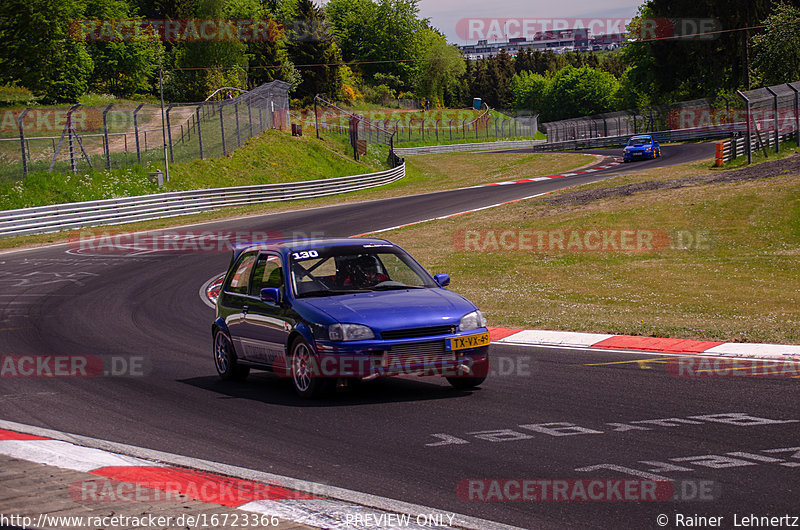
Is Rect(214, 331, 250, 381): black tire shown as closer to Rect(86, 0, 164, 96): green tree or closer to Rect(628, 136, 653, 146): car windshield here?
Rect(628, 136, 653, 146): car windshield

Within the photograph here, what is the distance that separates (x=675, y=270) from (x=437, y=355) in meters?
12.0

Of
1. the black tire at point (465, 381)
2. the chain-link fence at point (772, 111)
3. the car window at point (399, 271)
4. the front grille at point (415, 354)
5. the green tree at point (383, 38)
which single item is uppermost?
the green tree at point (383, 38)

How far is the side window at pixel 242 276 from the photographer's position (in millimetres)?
9969

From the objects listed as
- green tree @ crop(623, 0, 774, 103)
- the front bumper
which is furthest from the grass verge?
green tree @ crop(623, 0, 774, 103)

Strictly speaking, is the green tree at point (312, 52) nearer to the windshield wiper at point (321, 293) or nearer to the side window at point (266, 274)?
the side window at point (266, 274)

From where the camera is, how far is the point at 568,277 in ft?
61.4

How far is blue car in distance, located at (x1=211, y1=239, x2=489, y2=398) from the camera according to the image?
7984mm

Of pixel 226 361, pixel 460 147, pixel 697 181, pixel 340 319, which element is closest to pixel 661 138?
pixel 460 147

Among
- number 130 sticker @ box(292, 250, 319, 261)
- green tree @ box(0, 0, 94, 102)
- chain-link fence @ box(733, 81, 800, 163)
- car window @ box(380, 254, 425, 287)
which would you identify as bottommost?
car window @ box(380, 254, 425, 287)

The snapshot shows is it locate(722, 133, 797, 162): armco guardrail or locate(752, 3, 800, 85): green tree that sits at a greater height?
locate(752, 3, 800, 85): green tree

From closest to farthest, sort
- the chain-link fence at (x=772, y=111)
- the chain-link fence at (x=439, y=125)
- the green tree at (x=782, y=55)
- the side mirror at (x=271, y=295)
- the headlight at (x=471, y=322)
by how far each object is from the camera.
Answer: the headlight at (x=471, y=322) < the side mirror at (x=271, y=295) < the chain-link fence at (x=772, y=111) < the green tree at (x=782, y=55) < the chain-link fence at (x=439, y=125)

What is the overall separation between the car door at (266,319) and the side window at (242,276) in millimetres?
175

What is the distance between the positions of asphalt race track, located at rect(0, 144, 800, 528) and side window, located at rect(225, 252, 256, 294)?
109 centimetres

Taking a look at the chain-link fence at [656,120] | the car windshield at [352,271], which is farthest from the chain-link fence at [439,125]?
the car windshield at [352,271]
